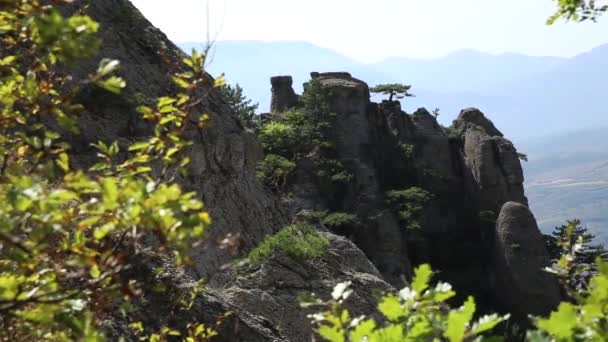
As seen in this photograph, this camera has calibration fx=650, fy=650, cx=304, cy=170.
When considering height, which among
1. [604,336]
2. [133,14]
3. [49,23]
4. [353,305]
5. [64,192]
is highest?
[133,14]

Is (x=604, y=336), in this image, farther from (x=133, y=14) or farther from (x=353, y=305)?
(x=133, y=14)

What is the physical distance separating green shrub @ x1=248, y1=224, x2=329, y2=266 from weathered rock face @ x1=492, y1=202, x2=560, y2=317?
32.6 m

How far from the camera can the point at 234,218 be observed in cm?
2098

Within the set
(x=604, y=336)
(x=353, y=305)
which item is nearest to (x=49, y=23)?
(x=604, y=336)

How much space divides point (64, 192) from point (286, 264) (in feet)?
34.4

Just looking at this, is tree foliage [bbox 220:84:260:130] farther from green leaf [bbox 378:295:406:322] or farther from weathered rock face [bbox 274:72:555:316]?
green leaf [bbox 378:295:406:322]

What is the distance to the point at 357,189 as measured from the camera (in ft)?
155

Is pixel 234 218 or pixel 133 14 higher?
pixel 133 14

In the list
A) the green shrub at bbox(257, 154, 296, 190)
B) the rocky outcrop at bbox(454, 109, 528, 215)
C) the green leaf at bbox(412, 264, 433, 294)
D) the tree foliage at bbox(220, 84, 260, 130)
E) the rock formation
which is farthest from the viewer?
the tree foliage at bbox(220, 84, 260, 130)

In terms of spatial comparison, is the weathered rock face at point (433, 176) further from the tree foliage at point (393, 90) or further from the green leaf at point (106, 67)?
the green leaf at point (106, 67)

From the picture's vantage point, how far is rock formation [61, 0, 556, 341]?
13562 mm

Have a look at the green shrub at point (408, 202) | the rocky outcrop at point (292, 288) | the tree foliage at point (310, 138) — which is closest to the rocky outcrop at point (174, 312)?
the rocky outcrop at point (292, 288)

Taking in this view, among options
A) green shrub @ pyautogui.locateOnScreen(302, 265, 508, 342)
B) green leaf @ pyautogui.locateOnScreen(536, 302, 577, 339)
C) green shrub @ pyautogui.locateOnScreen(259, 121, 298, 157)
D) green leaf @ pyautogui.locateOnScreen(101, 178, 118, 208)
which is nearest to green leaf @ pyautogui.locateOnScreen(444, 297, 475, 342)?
green shrub @ pyautogui.locateOnScreen(302, 265, 508, 342)

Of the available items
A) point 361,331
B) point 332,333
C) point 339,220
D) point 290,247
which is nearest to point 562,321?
point 361,331
